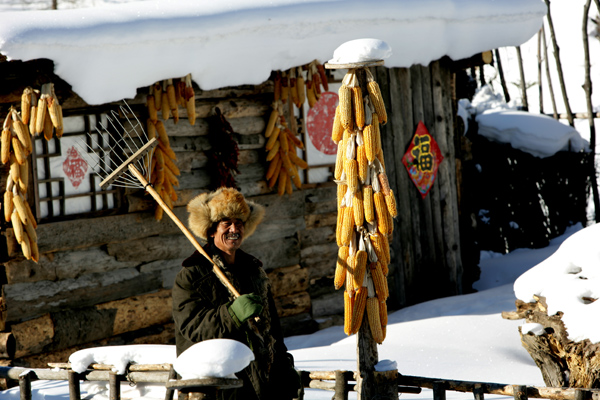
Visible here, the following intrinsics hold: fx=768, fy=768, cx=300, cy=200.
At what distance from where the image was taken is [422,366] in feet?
20.0

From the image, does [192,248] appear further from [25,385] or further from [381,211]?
[381,211]

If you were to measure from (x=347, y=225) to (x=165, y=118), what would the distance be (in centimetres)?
299

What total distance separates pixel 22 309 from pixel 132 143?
5.65 ft

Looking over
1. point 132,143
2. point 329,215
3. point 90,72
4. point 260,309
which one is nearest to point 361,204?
point 260,309

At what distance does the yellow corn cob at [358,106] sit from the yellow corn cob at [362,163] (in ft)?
0.44

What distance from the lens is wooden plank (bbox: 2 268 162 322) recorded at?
6367mm

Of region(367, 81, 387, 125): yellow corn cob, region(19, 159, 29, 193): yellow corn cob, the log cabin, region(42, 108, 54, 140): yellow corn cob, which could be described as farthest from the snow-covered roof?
region(367, 81, 387, 125): yellow corn cob

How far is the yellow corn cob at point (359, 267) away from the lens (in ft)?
14.0

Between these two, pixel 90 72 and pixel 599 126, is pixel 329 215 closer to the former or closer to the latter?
pixel 90 72

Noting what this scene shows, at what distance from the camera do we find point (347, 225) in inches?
169

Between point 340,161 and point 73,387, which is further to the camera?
point 73,387

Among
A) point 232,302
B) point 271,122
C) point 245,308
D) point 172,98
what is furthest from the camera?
point 271,122

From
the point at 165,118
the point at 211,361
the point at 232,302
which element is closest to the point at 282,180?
the point at 165,118

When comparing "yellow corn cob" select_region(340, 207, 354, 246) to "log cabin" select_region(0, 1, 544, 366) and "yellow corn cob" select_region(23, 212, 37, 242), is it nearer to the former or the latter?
"log cabin" select_region(0, 1, 544, 366)
